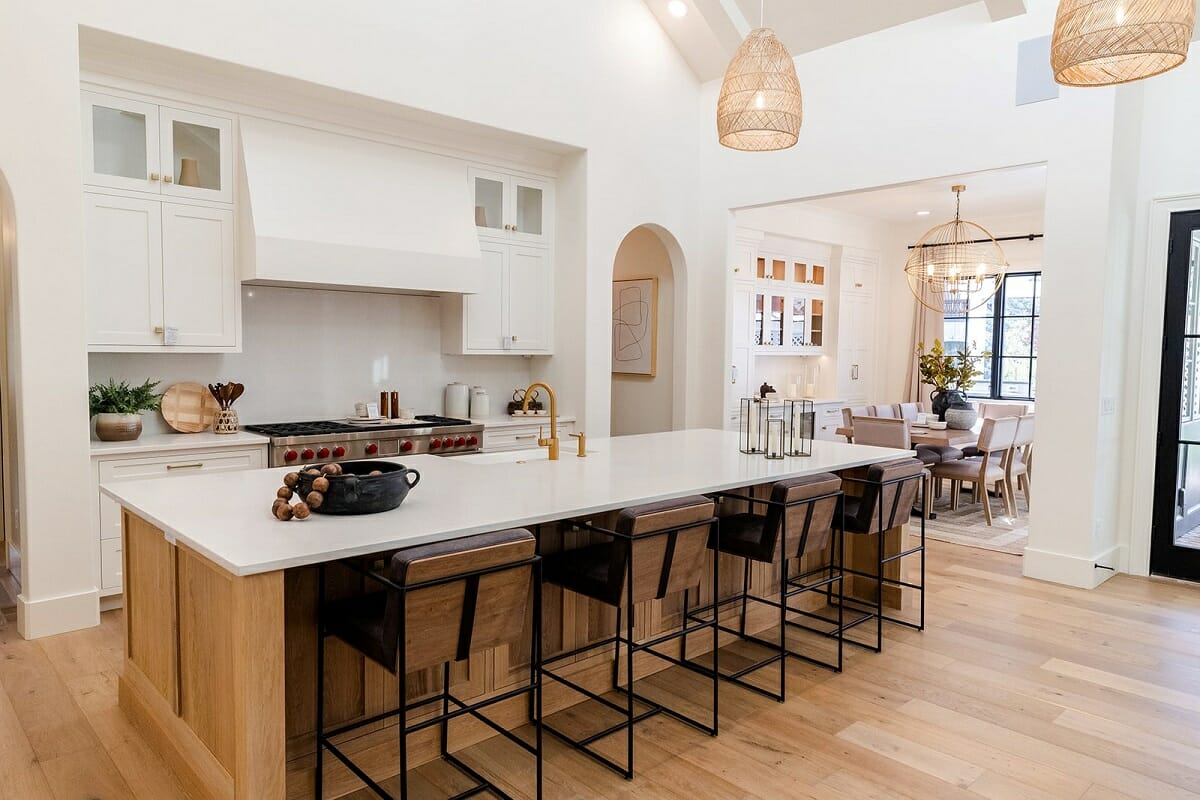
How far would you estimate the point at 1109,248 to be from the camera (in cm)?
453

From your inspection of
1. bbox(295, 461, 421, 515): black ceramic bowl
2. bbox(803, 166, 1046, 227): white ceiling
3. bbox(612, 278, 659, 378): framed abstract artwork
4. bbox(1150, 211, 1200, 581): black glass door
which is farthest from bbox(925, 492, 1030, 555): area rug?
bbox(295, 461, 421, 515): black ceramic bowl

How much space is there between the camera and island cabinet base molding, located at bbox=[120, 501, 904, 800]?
77.5 inches

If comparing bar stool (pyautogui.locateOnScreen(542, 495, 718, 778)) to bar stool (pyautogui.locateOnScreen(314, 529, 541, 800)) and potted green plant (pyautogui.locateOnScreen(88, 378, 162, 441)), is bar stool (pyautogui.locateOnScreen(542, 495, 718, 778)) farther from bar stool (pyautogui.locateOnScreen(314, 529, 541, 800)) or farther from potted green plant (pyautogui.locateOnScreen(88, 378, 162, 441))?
potted green plant (pyautogui.locateOnScreen(88, 378, 162, 441))

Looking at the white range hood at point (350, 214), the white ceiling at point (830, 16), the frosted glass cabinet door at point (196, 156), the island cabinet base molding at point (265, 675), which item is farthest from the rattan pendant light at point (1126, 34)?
the frosted glass cabinet door at point (196, 156)

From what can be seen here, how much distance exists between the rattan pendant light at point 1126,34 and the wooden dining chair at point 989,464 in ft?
13.0

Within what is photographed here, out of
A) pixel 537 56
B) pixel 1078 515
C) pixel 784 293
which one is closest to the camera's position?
pixel 1078 515

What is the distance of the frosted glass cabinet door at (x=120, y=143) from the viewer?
3.96m

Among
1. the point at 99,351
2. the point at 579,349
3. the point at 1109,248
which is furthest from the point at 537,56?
the point at 1109,248

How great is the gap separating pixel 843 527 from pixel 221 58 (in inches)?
155

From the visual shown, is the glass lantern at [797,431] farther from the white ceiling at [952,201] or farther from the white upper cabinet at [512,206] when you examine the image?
the white ceiling at [952,201]

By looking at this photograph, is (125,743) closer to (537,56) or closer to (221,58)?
(221,58)

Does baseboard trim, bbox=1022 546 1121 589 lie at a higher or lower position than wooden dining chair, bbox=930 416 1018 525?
lower

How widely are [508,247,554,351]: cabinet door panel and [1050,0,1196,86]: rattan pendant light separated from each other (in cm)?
388

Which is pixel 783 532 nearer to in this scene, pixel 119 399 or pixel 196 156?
pixel 119 399
